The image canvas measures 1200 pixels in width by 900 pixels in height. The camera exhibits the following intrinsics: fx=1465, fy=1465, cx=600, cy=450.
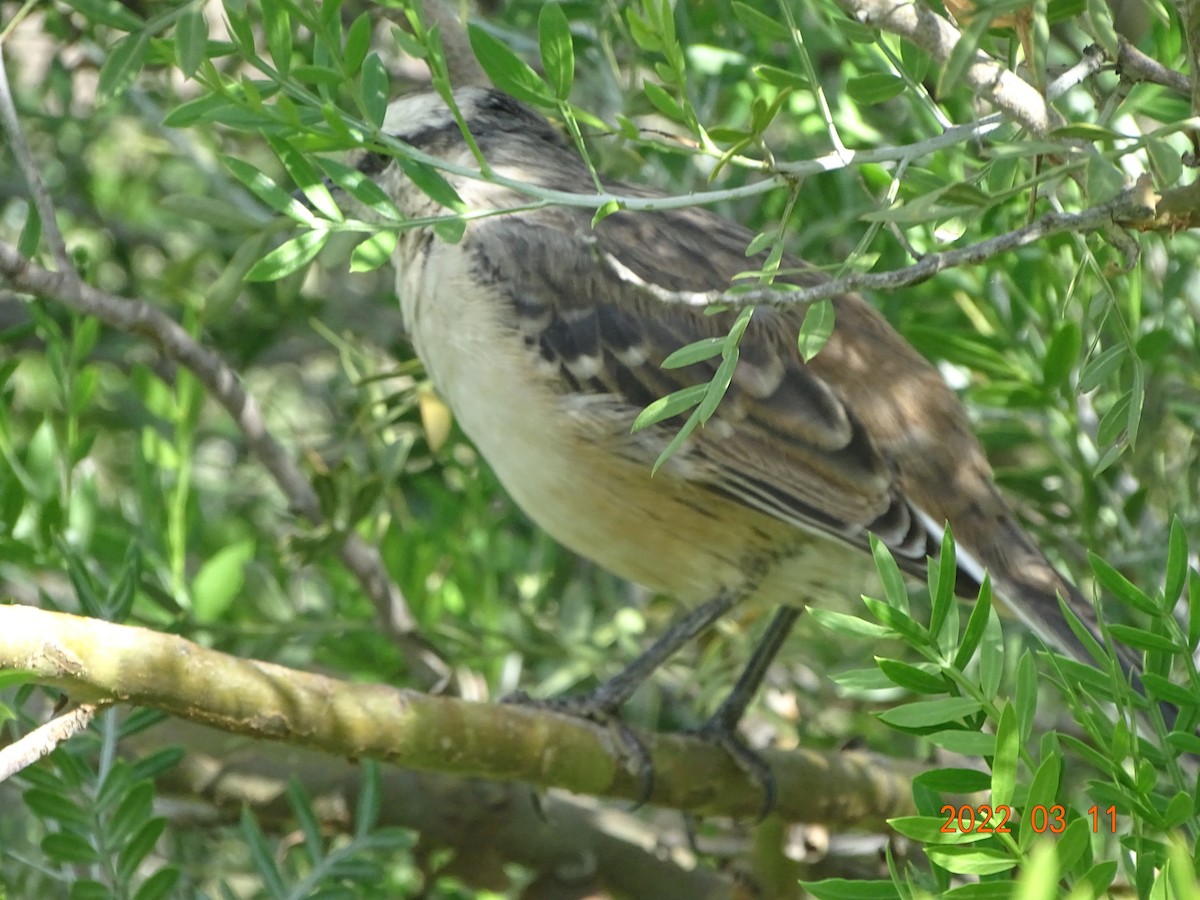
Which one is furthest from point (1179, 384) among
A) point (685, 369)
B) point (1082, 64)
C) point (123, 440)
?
point (123, 440)

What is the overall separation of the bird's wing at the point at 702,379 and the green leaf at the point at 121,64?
1269 mm

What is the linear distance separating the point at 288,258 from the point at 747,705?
2048mm

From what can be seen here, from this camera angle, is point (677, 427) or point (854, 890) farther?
point (677, 427)

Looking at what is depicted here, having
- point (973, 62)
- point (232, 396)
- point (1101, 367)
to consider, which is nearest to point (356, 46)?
point (973, 62)

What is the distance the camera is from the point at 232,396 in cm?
310

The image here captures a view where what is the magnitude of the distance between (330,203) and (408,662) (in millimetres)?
1756

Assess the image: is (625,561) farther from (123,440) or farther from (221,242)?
(123,440)

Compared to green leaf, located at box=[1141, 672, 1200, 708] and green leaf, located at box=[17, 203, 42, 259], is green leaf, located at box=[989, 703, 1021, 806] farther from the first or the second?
green leaf, located at box=[17, 203, 42, 259]

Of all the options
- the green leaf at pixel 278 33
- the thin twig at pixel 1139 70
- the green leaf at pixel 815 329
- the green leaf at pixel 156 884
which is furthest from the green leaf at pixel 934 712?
the green leaf at pixel 156 884

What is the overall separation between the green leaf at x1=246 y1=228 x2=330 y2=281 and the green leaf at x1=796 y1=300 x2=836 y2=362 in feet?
2.03

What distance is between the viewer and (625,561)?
3400 millimetres

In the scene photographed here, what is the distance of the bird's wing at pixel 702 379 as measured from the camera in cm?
326

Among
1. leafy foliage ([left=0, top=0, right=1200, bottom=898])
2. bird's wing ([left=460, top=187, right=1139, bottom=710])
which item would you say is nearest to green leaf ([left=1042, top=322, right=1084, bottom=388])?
leafy foliage ([left=0, top=0, right=1200, bottom=898])

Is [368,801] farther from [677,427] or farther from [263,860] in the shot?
[677,427]
